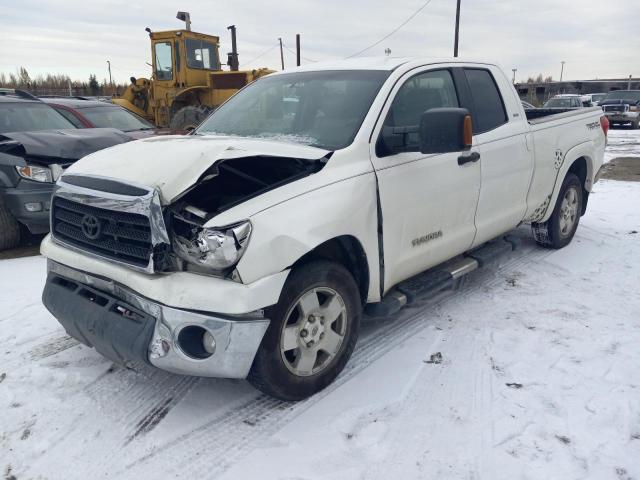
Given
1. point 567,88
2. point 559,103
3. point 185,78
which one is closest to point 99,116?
point 185,78

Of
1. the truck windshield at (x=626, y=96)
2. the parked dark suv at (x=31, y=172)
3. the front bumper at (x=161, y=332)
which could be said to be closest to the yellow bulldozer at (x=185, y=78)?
the parked dark suv at (x=31, y=172)

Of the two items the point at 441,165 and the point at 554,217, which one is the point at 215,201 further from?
the point at 554,217

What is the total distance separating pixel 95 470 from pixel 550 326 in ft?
10.6

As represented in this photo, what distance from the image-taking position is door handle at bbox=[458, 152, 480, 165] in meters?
4.02

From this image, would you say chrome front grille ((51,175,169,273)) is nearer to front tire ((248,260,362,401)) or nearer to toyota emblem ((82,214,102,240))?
toyota emblem ((82,214,102,240))

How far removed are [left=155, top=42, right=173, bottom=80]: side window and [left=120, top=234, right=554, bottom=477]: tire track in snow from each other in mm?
11679

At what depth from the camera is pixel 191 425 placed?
2936 mm

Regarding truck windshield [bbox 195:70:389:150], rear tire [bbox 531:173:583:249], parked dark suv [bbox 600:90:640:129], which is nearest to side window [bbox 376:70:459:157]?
truck windshield [bbox 195:70:389:150]

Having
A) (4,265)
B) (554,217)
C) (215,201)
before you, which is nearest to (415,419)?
(215,201)

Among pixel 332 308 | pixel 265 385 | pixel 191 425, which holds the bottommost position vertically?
pixel 191 425

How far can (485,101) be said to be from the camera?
15.0ft

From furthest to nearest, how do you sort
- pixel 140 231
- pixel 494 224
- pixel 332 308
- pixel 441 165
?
pixel 494 224
pixel 441 165
pixel 332 308
pixel 140 231

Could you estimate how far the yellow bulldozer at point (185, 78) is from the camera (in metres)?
13.4

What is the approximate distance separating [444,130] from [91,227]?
2.13 metres
